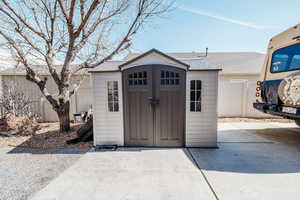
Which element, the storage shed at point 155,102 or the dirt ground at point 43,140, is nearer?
the storage shed at point 155,102

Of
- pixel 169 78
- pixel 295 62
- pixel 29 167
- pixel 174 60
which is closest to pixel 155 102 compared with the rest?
pixel 169 78

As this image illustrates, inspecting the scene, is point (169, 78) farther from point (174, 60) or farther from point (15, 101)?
point (15, 101)

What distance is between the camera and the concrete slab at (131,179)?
1961 millimetres

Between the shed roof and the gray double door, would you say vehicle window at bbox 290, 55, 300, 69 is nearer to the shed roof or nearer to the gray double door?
the shed roof

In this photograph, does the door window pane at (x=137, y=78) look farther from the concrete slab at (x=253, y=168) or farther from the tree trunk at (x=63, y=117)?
the tree trunk at (x=63, y=117)

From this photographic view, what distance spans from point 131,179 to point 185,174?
0.98 meters

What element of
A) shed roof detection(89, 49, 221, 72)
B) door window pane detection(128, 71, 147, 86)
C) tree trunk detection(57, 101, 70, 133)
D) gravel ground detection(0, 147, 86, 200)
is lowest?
gravel ground detection(0, 147, 86, 200)

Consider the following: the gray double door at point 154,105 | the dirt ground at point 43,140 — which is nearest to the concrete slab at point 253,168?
the gray double door at point 154,105

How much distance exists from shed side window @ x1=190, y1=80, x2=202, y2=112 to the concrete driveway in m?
1.09

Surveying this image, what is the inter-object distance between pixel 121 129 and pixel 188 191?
2206 millimetres

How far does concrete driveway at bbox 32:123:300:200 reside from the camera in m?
1.98

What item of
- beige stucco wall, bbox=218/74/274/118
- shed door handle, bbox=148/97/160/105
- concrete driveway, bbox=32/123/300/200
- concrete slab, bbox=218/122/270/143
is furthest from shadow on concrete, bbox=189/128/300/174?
beige stucco wall, bbox=218/74/274/118

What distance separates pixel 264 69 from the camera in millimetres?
4523

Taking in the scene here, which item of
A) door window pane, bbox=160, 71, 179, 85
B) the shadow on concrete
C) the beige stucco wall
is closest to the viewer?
the shadow on concrete
